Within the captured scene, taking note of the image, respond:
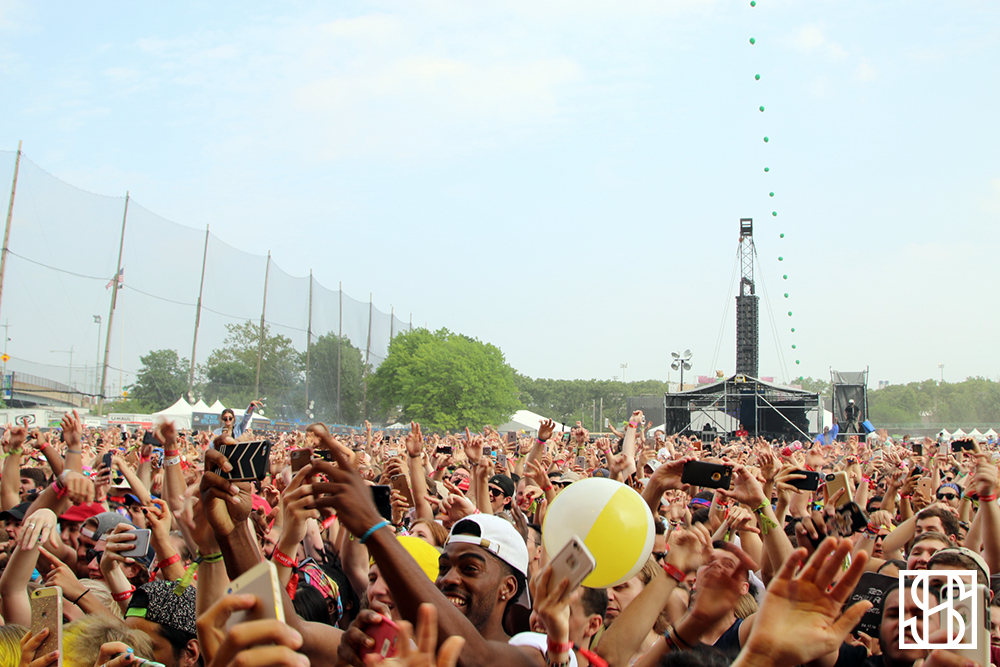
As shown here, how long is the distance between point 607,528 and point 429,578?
86 centimetres

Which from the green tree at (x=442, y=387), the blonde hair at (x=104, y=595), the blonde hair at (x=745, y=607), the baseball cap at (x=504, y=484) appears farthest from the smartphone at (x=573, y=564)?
the green tree at (x=442, y=387)

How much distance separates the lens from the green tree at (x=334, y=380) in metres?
49.7

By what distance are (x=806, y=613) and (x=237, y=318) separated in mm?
45762

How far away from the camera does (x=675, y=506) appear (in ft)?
20.5

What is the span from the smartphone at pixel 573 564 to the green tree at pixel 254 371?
42.7 metres

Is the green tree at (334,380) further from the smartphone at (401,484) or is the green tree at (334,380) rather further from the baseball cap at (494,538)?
the baseball cap at (494,538)

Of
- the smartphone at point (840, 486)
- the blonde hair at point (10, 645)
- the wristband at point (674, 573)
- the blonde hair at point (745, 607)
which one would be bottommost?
the blonde hair at point (10, 645)

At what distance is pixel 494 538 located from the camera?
321 centimetres

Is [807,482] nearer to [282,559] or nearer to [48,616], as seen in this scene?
[282,559]

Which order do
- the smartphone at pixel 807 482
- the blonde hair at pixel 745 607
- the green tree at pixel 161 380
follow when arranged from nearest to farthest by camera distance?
the blonde hair at pixel 745 607
the smartphone at pixel 807 482
the green tree at pixel 161 380

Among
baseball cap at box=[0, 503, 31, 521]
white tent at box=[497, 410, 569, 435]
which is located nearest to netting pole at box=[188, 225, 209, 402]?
white tent at box=[497, 410, 569, 435]

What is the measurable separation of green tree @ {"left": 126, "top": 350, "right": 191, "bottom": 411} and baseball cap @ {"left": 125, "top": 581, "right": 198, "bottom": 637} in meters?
40.2

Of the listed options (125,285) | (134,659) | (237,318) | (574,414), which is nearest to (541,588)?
(134,659)

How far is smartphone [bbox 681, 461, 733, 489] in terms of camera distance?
360 cm
